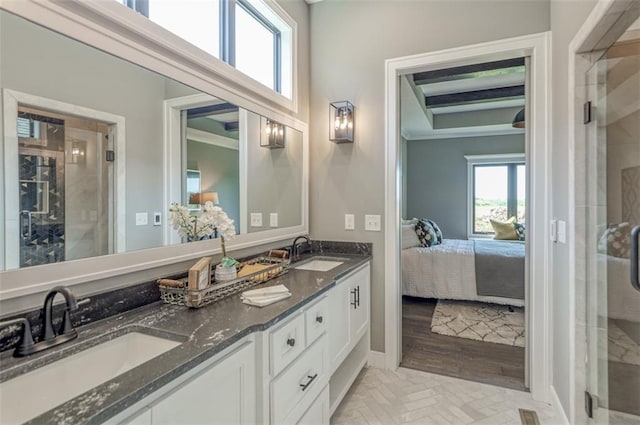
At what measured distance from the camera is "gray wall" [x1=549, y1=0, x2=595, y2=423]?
69.6 inches

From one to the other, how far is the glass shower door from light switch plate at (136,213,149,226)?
2167 mm

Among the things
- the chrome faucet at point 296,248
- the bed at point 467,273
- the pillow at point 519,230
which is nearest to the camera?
the chrome faucet at point 296,248

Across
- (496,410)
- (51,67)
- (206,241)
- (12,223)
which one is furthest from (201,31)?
(496,410)

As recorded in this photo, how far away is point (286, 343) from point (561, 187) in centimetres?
178

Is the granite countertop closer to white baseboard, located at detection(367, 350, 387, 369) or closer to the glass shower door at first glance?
white baseboard, located at detection(367, 350, 387, 369)

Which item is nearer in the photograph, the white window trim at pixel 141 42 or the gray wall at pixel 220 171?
the white window trim at pixel 141 42

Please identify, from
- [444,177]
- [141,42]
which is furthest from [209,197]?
[444,177]

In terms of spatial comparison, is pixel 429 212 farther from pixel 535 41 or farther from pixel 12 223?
pixel 12 223

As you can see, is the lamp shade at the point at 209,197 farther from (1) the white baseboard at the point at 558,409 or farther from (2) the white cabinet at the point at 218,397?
(1) the white baseboard at the point at 558,409

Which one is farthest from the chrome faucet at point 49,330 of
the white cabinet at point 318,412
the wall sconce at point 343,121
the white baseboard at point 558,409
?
the white baseboard at point 558,409

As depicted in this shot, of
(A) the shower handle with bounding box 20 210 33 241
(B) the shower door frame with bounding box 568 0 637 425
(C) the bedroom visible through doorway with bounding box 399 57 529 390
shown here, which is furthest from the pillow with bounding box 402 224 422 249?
(A) the shower handle with bounding box 20 210 33 241

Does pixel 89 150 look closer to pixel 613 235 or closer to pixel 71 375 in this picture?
pixel 71 375

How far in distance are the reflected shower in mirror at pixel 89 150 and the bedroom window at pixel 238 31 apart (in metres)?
0.29

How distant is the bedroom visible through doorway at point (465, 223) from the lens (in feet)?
9.36
